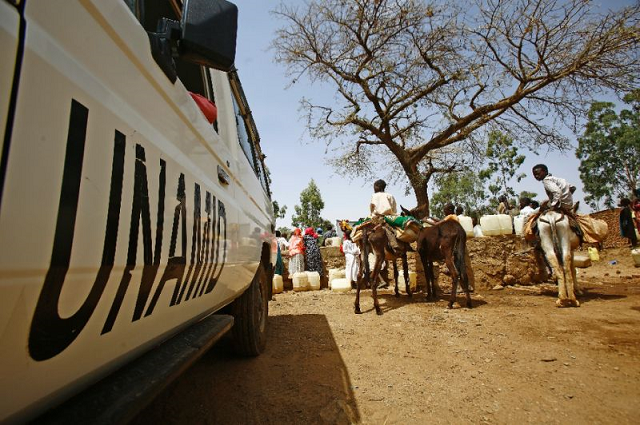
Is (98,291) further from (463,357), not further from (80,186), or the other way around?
(463,357)

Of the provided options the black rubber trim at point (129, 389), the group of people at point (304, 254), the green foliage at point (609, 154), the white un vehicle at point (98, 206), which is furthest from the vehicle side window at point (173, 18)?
the green foliage at point (609, 154)

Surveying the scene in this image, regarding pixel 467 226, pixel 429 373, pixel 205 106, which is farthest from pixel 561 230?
pixel 205 106

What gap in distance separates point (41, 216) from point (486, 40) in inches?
465

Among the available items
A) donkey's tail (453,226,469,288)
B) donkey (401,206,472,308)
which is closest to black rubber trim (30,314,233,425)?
donkey (401,206,472,308)

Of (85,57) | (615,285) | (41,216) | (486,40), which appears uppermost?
(486,40)

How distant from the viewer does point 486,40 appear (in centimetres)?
983

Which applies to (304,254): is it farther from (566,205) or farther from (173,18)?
(173,18)

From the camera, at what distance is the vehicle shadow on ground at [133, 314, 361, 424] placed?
211 cm

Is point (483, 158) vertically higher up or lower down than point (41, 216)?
higher up

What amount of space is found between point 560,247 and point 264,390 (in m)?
5.01

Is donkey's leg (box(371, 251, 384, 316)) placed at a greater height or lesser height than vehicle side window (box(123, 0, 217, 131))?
lesser

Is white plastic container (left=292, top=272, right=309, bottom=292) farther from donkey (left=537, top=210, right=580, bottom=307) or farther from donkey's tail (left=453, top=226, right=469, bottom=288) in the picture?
→ donkey (left=537, top=210, right=580, bottom=307)

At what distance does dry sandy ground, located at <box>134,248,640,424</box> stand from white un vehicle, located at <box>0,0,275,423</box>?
1128mm

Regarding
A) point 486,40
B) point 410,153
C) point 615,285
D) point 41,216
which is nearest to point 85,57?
point 41,216
